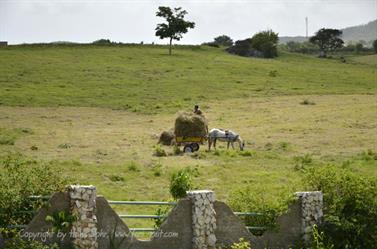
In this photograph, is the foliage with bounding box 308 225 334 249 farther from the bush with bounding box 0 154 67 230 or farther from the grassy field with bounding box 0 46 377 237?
the bush with bounding box 0 154 67 230

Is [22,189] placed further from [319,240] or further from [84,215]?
[319,240]

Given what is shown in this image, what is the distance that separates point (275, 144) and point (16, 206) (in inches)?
885

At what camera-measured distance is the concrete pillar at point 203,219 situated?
1554cm

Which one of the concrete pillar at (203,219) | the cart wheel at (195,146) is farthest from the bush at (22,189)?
the cart wheel at (195,146)

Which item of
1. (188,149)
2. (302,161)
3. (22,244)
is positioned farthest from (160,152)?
(22,244)

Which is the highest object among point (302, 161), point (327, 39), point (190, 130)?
point (327, 39)

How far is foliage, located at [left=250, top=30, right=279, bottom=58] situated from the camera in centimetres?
10051

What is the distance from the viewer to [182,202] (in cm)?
1557

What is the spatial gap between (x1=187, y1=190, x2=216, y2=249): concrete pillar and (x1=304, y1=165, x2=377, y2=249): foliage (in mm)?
3055

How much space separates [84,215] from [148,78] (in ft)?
172

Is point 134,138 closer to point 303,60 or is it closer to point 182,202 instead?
point 182,202

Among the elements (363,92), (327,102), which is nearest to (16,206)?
(327,102)

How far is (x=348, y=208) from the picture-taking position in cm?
1661

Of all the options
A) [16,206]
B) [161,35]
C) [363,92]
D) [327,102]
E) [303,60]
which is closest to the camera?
[16,206]
